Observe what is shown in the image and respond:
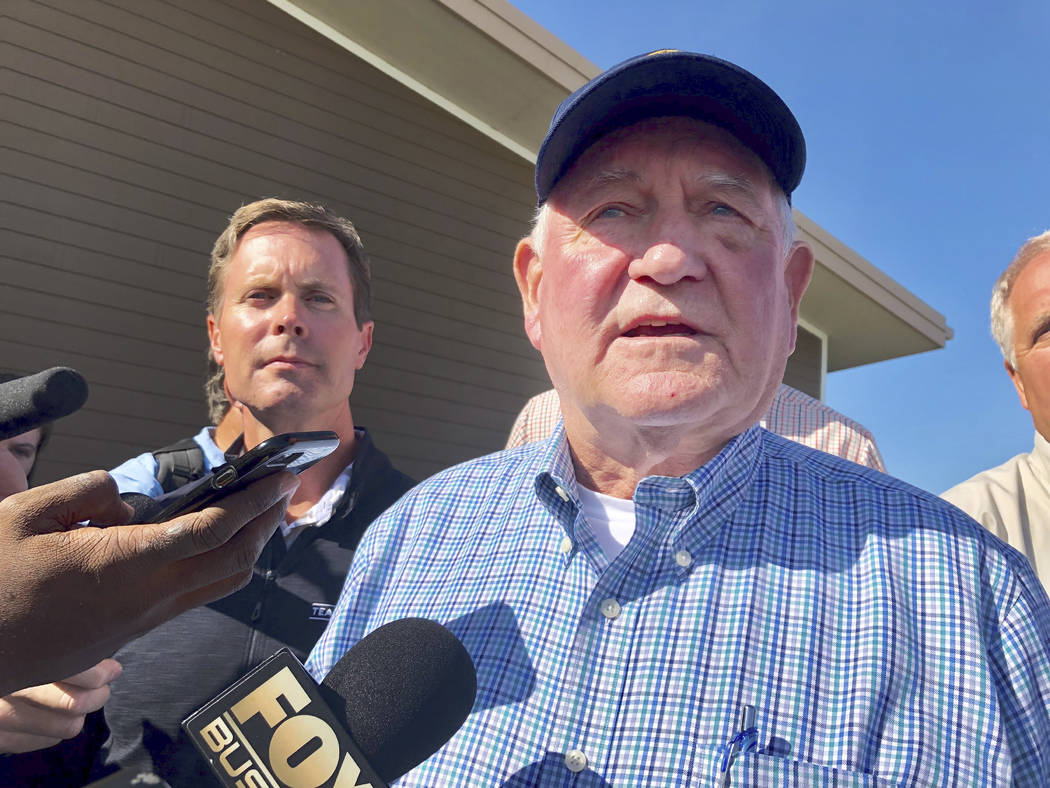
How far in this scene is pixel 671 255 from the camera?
1.62 metres

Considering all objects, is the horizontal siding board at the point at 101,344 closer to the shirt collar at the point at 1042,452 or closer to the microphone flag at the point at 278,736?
the microphone flag at the point at 278,736

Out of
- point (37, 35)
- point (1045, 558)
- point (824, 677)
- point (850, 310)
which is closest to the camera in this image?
point (824, 677)

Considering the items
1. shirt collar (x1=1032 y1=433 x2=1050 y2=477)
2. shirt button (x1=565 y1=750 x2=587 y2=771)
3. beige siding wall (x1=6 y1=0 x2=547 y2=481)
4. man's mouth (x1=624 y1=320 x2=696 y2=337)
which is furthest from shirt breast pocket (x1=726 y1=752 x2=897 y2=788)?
beige siding wall (x1=6 y1=0 x2=547 y2=481)

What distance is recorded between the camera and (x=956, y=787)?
49.5 inches

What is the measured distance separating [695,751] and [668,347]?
0.73 m

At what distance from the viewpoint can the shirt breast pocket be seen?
125cm

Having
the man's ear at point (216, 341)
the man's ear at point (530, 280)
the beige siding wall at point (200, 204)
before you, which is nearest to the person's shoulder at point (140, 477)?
the man's ear at point (216, 341)

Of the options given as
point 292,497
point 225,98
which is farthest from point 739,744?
point 225,98

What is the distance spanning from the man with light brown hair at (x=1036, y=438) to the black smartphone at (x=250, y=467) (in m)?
2.47

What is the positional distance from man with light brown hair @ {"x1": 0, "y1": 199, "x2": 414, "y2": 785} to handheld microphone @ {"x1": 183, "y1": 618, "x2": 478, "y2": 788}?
0.99m

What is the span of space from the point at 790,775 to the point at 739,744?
9 centimetres

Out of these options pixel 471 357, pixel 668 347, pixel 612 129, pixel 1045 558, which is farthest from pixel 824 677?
pixel 471 357

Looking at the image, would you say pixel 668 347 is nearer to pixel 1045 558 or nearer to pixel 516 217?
pixel 1045 558

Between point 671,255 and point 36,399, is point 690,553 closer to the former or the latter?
point 671,255
